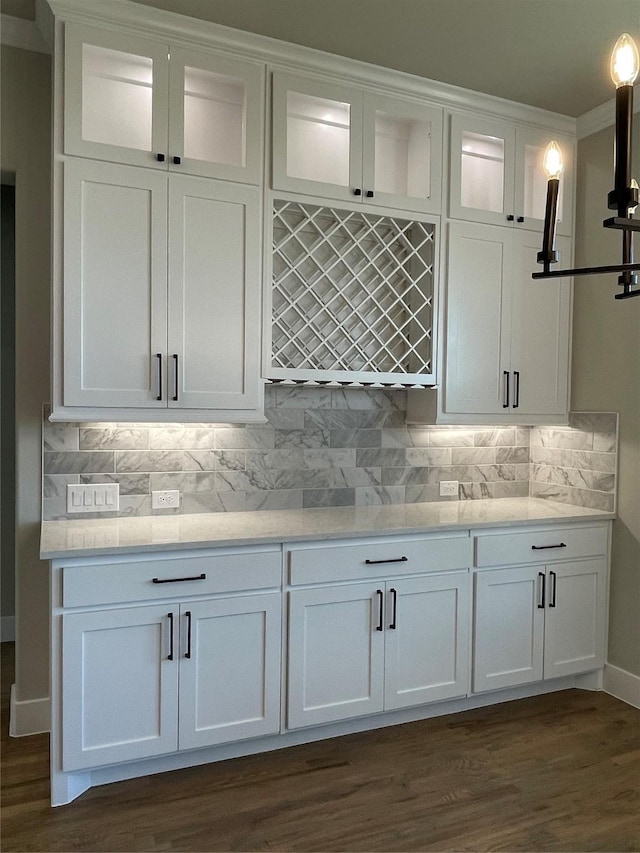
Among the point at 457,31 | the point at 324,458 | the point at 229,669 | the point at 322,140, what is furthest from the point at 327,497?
the point at 457,31

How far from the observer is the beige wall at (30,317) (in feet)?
8.58

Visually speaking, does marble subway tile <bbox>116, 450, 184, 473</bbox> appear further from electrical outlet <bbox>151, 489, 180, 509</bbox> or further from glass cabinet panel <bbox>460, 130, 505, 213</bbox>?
glass cabinet panel <bbox>460, 130, 505, 213</bbox>

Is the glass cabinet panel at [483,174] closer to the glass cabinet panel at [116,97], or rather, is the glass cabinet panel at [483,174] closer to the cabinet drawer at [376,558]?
the glass cabinet panel at [116,97]

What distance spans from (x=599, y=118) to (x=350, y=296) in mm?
1606

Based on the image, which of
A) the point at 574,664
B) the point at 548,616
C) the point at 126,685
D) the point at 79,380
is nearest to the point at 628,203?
the point at 79,380

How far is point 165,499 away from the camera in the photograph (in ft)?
9.43

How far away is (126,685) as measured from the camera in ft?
7.43

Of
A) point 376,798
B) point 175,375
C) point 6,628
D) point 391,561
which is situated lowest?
point 376,798

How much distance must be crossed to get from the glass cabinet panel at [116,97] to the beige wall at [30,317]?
343 millimetres

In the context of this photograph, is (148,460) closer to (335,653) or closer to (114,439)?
(114,439)

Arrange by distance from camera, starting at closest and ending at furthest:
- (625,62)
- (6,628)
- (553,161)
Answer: (625,62) → (553,161) → (6,628)

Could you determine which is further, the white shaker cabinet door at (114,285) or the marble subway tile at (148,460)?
the marble subway tile at (148,460)

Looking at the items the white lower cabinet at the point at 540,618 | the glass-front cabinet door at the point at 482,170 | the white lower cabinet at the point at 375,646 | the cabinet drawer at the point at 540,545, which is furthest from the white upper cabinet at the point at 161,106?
the white lower cabinet at the point at 540,618

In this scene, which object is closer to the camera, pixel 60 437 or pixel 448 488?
pixel 60 437
